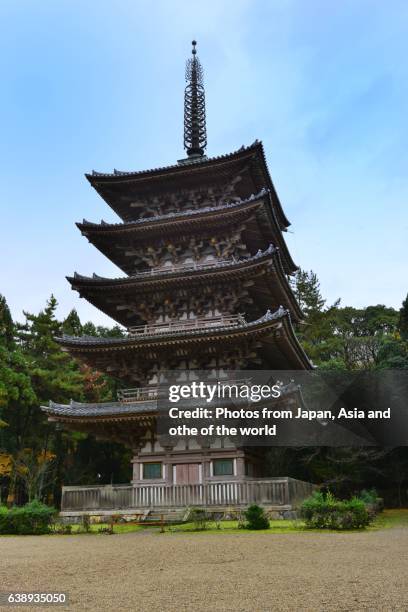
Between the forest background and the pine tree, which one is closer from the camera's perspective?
the forest background

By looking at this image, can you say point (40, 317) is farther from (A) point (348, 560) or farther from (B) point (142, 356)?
(A) point (348, 560)

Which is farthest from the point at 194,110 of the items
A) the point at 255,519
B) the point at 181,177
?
the point at 255,519

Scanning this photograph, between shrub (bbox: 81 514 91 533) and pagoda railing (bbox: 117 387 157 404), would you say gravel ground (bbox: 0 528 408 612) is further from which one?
pagoda railing (bbox: 117 387 157 404)

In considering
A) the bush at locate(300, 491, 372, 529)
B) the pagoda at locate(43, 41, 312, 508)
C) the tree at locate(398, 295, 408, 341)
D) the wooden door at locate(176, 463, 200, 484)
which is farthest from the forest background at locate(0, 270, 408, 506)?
the bush at locate(300, 491, 372, 529)

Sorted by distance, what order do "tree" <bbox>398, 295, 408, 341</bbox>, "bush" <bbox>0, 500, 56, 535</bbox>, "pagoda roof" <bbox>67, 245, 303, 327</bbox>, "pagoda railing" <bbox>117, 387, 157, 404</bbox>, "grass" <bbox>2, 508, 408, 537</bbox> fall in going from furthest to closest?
"tree" <bbox>398, 295, 408, 341</bbox> → "pagoda railing" <bbox>117, 387, 157, 404</bbox> → "pagoda roof" <bbox>67, 245, 303, 327</bbox> → "bush" <bbox>0, 500, 56, 535</bbox> → "grass" <bbox>2, 508, 408, 537</bbox>

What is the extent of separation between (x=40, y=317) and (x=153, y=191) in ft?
74.6

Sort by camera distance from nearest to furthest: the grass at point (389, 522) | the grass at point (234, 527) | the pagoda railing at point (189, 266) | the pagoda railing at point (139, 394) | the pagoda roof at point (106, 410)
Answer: the grass at point (234, 527) → the grass at point (389, 522) → the pagoda roof at point (106, 410) → the pagoda railing at point (139, 394) → the pagoda railing at point (189, 266)

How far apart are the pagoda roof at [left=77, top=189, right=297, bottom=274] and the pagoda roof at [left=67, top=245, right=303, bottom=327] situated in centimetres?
187

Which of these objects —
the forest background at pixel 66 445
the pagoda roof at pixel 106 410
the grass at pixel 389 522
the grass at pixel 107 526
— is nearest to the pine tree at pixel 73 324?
the forest background at pixel 66 445

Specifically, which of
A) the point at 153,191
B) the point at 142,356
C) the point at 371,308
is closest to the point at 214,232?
the point at 153,191

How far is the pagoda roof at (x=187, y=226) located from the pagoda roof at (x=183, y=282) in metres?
1.87

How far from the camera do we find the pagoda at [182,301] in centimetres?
2372

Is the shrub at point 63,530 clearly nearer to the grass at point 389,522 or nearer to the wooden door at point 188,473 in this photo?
the wooden door at point 188,473

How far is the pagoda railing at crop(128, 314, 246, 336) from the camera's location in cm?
2534
